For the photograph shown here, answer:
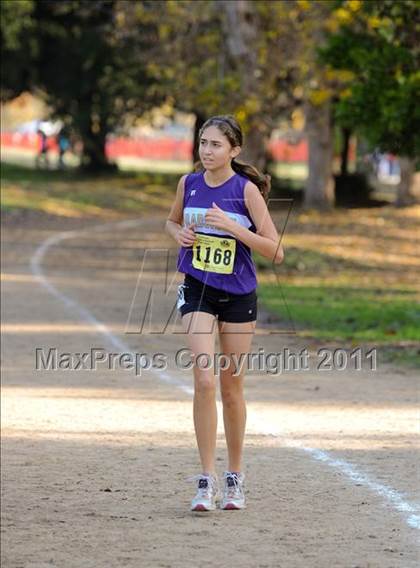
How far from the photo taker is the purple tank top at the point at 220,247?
821 cm

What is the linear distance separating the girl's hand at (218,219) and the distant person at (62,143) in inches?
1799

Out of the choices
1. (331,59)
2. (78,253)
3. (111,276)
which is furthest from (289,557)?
(78,253)

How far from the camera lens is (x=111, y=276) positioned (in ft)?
83.7

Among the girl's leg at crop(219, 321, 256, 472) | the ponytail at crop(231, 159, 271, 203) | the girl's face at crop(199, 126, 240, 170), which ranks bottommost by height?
the girl's leg at crop(219, 321, 256, 472)

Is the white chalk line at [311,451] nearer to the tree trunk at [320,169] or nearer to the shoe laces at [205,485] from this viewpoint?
the shoe laces at [205,485]

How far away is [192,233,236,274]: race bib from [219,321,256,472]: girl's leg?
0.33 meters

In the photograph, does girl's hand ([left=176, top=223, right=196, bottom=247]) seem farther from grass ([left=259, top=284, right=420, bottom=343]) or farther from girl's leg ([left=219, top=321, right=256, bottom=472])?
grass ([left=259, top=284, right=420, bottom=343])

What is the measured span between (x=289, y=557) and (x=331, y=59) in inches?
466

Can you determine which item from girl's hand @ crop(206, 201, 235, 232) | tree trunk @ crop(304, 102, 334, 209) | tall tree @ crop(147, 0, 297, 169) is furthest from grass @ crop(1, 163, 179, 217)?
girl's hand @ crop(206, 201, 235, 232)

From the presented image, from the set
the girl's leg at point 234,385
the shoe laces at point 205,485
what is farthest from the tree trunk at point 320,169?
the shoe laces at point 205,485

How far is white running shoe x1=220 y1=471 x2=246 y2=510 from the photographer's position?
8430 millimetres

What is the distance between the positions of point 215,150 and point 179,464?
8.54 feet

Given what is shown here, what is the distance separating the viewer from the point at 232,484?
27.8ft

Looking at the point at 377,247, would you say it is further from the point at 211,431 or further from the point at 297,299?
the point at 211,431
